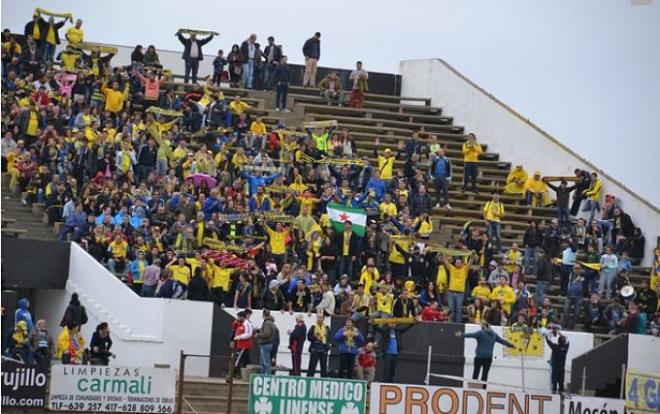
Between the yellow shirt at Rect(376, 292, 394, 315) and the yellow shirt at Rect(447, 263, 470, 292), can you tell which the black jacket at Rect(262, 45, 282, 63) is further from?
the yellow shirt at Rect(376, 292, 394, 315)

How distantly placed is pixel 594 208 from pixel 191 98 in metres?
10.7

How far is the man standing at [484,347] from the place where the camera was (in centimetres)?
3728

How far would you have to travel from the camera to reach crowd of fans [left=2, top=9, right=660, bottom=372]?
3803 cm

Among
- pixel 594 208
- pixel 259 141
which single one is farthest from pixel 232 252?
pixel 594 208

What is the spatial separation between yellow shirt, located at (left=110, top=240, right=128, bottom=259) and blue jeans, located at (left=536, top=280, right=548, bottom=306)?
31.9 ft

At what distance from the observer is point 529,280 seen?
43.3m

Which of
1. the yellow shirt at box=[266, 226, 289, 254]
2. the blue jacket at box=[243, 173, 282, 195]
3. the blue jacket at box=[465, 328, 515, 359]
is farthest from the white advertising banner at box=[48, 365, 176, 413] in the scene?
the blue jacket at box=[243, 173, 282, 195]

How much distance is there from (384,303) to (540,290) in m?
5.65

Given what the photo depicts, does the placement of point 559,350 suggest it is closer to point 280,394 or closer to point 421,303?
point 421,303

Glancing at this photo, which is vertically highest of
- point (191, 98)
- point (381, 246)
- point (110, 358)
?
point (191, 98)

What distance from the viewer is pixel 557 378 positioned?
126 feet

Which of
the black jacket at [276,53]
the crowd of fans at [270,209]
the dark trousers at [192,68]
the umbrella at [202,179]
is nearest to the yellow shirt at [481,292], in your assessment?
the crowd of fans at [270,209]

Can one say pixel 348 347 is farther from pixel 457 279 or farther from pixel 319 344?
pixel 457 279

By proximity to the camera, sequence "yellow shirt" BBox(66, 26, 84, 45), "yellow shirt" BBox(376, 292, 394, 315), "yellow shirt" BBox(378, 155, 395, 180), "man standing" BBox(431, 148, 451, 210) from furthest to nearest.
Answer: "yellow shirt" BBox(66, 26, 84, 45) < "man standing" BBox(431, 148, 451, 210) < "yellow shirt" BBox(378, 155, 395, 180) < "yellow shirt" BBox(376, 292, 394, 315)
